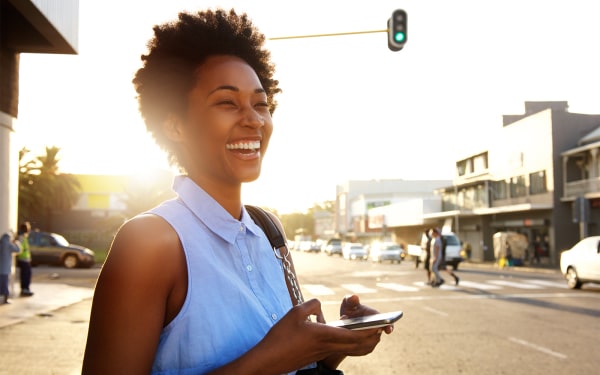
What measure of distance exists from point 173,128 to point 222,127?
175 millimetres

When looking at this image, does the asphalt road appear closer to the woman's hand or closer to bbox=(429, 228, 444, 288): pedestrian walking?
bbox=(429, 228, 444, 288): pedestrian walking

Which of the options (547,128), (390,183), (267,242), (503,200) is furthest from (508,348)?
(390,183)

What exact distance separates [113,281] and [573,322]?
11.0 metres

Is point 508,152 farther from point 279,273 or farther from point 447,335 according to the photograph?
point 279,273

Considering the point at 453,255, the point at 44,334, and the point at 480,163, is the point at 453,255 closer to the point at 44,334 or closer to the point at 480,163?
the point at 44,334

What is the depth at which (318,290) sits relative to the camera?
60.2 ft

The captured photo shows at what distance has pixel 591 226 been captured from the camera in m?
38.7

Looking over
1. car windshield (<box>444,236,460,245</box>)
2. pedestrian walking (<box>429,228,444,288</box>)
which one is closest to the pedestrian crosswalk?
pedestrian walking (<box>429,228,444,288</box>)

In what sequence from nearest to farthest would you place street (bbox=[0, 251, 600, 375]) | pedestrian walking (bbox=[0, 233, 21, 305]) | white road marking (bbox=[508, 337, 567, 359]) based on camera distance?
1. street (bbox=[0, 251, 600, 375])
2. white road marking (bbox=[508, 337, 567, 359])
3. pedestrian walking (bbox=[0, 233, 21, 305])

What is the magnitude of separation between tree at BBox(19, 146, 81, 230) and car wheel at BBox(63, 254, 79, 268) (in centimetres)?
2647

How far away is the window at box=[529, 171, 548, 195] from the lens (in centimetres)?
4262

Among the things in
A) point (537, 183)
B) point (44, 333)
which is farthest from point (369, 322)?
point (537, 183)

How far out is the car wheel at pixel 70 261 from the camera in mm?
30203

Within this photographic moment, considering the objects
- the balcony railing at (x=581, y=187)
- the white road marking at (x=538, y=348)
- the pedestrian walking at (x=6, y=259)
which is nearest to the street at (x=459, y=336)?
the white road marking at (x=538, y=348)
